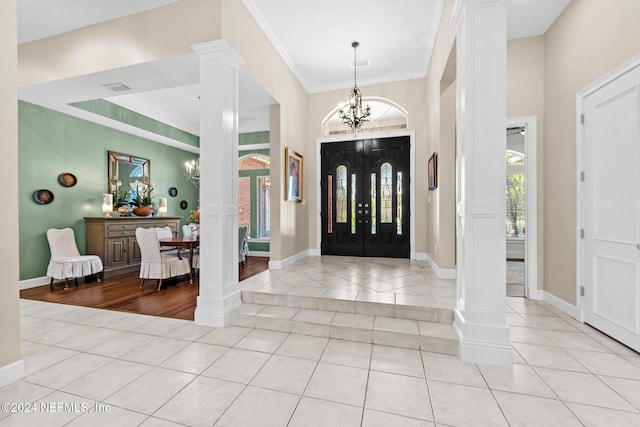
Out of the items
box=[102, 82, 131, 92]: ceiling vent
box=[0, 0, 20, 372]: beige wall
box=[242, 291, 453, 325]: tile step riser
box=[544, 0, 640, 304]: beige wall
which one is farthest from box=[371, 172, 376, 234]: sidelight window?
box=[0, 0, 20, 372]: beige wall

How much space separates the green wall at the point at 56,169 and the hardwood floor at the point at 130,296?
76cm

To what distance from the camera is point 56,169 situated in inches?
189

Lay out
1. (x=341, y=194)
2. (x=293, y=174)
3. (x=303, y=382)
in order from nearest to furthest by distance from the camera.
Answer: (x=303, y=382)
(x=293, y=174)
(x=341, y=194)

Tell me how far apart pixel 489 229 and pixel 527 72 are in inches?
112

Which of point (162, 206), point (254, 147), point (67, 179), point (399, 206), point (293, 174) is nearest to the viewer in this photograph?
point (67, 179)

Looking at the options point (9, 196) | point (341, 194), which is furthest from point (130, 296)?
point (341, 194)

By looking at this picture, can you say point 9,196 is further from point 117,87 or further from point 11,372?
point 117,87

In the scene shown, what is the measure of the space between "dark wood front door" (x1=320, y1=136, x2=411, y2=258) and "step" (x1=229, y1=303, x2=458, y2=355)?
112 inches

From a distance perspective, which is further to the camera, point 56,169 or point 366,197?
point 366,197

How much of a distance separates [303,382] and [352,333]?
783 millimetres

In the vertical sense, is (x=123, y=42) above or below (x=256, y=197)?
above

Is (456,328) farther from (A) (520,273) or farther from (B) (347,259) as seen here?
(A) (520,273)

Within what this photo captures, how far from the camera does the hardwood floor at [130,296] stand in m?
3.50

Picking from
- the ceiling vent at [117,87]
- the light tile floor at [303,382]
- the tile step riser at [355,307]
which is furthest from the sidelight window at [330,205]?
the ceiling vent at [117,87]
